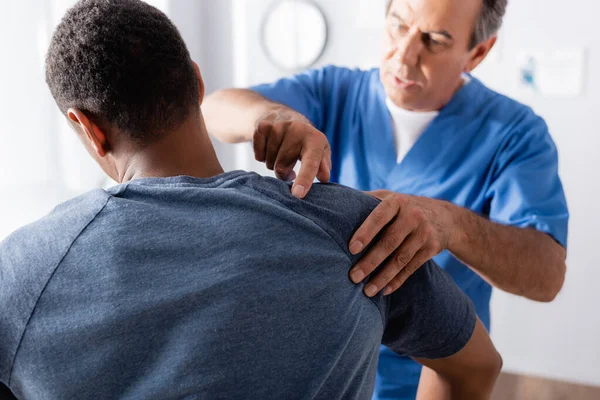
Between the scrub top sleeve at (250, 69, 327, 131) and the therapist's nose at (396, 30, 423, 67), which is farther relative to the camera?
the scrub top sleeve at (250, 69, 327, 131)

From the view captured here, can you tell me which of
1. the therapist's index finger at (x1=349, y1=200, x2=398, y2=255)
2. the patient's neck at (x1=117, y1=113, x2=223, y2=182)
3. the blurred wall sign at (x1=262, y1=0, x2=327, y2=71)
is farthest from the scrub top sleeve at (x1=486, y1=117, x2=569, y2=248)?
the blurred wall sign at (x1=262, y1=0, x2=327, y2=71)

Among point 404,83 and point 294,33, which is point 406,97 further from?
point 294,33

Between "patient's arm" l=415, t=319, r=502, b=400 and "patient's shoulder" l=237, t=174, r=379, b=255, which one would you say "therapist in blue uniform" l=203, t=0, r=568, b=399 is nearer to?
"patient's arm" l=415, t=319, r=502, b=400

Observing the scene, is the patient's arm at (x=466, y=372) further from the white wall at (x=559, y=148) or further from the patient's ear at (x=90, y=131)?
the white wall at (x=559, y=148)

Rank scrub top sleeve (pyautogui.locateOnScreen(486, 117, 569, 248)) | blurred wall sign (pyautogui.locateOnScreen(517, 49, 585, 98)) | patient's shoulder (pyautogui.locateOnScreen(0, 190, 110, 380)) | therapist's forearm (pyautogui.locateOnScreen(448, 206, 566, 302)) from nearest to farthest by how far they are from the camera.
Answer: patient's shoulder (pyautogui.locateOnScreen(0, 190, 110, 380)) → therapist's forearm (pyautogui.locateOnScreen(448, 206, 566, 302)) → scrub top sleeve (pyautogui.locateOnScreen(486, 117, 569, 248)) → blurred wall sign (pyautogui.locateOnScreen(517, 49, 585, 98))

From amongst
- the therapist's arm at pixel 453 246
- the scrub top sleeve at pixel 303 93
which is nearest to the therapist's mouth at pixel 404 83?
the scrub top sleeve at pixel 303 93

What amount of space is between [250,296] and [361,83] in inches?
38.5

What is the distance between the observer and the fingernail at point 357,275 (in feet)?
2.37

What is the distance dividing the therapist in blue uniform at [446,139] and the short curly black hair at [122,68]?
319 millimetres

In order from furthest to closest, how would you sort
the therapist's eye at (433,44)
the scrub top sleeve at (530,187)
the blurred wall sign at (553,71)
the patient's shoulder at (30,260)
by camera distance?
the blurred wall sign at (553,71) < the therapist's eye at (433,44) < the scrub top sleeve at (530,187) < the patient's shoulder at (30,260)

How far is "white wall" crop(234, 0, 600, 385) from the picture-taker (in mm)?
2391

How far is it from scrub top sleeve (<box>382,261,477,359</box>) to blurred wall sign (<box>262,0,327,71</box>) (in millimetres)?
1974

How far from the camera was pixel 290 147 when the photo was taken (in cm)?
95

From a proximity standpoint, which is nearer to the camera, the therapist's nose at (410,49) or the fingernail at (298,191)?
the fingernail at (298,191)
